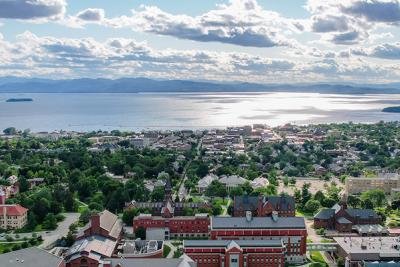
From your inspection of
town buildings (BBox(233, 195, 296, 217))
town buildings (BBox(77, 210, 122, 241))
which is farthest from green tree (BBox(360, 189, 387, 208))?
town buildings (BBox(77, 210, 122, 241))

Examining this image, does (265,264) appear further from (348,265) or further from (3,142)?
(3,142)

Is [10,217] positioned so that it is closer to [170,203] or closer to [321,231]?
[170,203]

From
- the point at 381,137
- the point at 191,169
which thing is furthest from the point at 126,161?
the point at 381,137

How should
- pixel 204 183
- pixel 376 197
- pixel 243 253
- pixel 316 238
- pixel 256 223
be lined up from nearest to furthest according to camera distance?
pixel 243 253
pixel 256 223
pixel 316 238
pixel 376 197
pixel 204 183

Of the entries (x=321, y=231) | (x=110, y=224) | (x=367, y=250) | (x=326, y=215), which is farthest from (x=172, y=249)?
(x=326, y=215)

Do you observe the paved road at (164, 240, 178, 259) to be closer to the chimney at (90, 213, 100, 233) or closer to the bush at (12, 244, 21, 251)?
the chimney at (90, 213, 100, 233)
